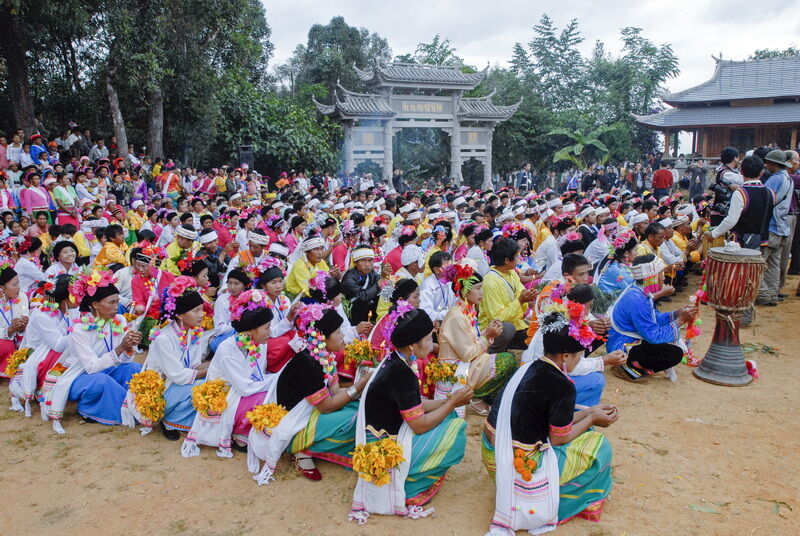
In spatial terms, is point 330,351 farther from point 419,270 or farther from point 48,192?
point 48,192

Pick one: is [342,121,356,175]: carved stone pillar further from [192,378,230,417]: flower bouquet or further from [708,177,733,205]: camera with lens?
[192,378,230,417]: flower bouquet

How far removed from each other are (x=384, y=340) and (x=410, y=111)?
20613 millimetres

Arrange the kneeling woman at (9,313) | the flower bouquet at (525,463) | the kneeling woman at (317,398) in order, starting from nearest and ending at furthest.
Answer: the flower bouquet at (525,463) < the kneeling woman at (317,398) < the kneeling woman at (9,313)

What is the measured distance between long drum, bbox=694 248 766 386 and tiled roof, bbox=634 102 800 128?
68.0ft

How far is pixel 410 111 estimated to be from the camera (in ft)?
78.0

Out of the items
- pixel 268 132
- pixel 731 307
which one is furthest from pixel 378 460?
pixel 268 132

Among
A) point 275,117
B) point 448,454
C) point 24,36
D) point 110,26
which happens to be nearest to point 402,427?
point 448,454

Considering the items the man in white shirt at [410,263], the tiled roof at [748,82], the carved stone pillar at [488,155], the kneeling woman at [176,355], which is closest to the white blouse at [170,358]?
the kneeling woman at [176,355]

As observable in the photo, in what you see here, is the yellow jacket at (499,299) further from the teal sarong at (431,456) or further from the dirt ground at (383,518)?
the teal sarong at (431,456)

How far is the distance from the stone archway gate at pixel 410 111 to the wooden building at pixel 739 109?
7.28m

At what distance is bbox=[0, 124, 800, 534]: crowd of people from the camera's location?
3.62m

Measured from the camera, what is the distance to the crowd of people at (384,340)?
362cm

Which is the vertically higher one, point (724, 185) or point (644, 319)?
point (724, 185)

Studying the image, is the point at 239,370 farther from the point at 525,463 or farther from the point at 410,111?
the point at 410,111
